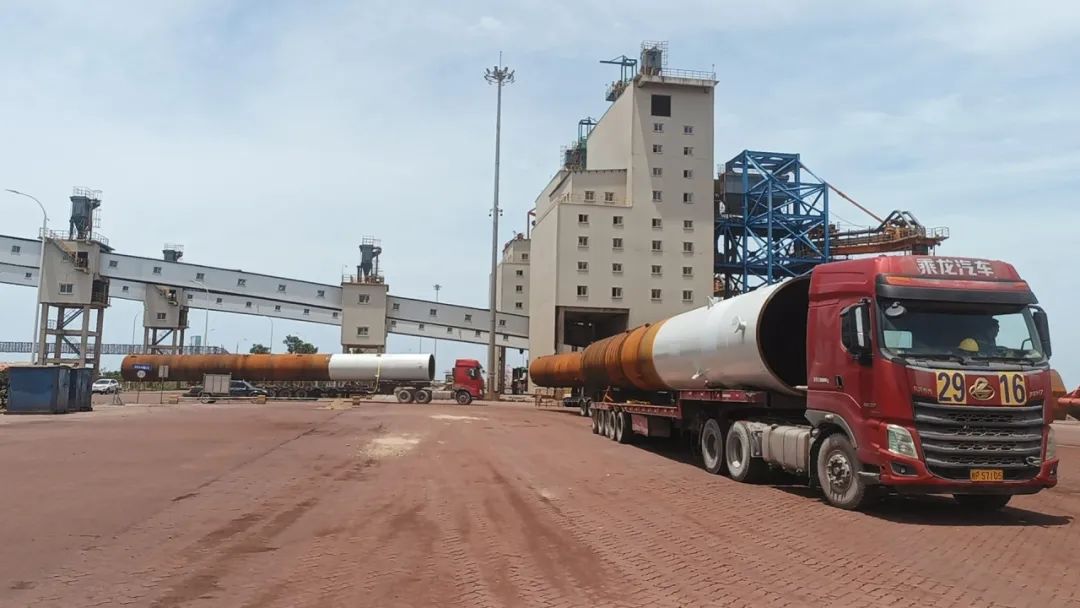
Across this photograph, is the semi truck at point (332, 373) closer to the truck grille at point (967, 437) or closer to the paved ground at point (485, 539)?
the paved ground at point (485, 539)

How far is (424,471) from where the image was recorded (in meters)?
14.7

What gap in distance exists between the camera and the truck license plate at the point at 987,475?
9484 mm

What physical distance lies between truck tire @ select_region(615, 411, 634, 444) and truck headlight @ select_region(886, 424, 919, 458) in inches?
476

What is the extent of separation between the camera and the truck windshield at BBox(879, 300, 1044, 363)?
32.2 feet

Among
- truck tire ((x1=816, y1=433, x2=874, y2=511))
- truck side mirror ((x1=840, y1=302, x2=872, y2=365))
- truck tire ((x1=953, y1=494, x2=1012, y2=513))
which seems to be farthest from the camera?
truck tire ((x1=953, y1=494, x2=1012, y2=513))

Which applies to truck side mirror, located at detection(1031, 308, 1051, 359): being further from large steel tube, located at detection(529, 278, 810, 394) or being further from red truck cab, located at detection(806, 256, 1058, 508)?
large steel tube, located at detection(529, 278, 810, 394)

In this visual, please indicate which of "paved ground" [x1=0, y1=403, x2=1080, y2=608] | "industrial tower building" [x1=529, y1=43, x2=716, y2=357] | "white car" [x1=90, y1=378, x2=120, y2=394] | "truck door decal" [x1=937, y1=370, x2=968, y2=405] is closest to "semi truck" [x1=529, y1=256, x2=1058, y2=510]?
"truck door decal" [x1=937, y1=370, x2=968, y2=405]

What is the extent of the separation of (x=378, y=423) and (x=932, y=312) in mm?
22310

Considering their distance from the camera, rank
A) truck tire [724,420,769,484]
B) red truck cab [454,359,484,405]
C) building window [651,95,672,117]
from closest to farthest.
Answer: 1. truck tire [724,420,769,484]
2. red truck cab [454,359,484,405]
3. building window [651,95,672,117]

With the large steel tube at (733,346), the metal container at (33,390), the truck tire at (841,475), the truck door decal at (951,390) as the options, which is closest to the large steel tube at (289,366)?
the metal container at (33,390)

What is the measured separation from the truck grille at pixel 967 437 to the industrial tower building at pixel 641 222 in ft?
177

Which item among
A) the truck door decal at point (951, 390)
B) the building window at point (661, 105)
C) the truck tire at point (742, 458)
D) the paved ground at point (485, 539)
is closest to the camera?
the paved ground at point (485, 539)

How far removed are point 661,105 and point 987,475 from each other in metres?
60.7

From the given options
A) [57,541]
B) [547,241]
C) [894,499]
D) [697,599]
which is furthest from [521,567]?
[547,241]
